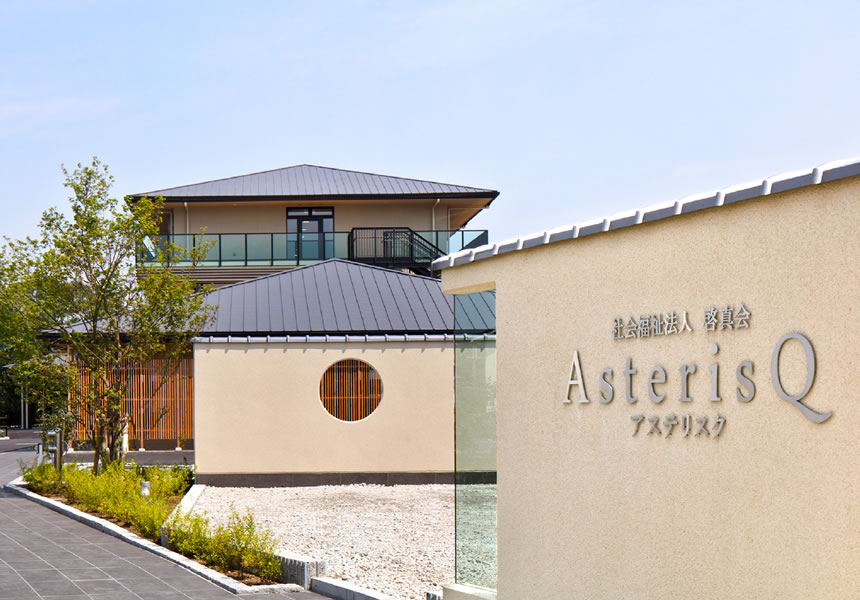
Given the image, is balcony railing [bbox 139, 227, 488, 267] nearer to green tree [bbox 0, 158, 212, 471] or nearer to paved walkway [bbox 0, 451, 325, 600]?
green tree [bbox 0, 158, 212, 471]

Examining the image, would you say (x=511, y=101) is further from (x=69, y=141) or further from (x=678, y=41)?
(x=69, y=141)

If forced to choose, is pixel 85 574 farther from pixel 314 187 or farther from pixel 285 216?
pixel 314 187

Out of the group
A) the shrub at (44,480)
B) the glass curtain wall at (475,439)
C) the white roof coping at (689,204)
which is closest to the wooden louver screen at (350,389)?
the shrub at (44,480)

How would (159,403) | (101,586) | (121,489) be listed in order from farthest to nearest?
(159,403), (121,489), (101,586)

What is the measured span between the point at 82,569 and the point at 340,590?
3.53 metres

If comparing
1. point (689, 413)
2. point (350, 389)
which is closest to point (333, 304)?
point (350, 389)

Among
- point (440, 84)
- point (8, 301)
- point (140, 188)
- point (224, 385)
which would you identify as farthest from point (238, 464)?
point (140, 188)

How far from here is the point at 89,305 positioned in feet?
59.2

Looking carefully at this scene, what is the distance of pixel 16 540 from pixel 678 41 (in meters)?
11.0

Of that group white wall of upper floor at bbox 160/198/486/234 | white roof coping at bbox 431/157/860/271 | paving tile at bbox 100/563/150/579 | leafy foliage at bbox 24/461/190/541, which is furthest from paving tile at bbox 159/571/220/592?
white wall of upper floor at bbox 160/198/486/234

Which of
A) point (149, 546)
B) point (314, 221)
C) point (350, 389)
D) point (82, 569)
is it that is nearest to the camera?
point (82, 569)

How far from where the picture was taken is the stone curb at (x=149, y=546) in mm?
10008

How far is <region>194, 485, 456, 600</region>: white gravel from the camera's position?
1085 centimetres

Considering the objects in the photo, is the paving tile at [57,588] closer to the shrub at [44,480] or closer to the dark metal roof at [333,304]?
the shrub at [44,480]
